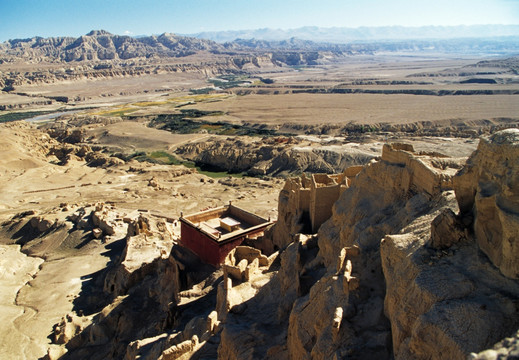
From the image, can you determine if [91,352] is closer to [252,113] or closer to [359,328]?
[359,328]

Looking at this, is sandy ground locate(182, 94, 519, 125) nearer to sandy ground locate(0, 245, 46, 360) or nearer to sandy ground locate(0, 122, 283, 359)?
sandy ground locate(0, 122, 283, 359)

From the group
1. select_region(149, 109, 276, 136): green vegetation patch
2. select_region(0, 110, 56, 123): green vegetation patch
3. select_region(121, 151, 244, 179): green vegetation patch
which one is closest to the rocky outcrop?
select_region(121, 151, 244, 179): green vegetation patch

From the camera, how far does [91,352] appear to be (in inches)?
734

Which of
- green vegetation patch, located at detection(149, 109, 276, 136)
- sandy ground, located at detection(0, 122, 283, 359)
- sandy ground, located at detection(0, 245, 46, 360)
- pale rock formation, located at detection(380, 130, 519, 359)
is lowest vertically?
sandy ground, located at detection(0, 245, 46, 360)

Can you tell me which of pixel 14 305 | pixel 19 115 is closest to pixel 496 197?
pixel 14 305

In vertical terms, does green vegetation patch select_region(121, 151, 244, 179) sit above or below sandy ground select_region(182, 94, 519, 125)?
below

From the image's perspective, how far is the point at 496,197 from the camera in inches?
297

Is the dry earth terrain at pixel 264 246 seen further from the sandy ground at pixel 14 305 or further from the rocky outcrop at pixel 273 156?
the rocky outcrop at pixel 273 156

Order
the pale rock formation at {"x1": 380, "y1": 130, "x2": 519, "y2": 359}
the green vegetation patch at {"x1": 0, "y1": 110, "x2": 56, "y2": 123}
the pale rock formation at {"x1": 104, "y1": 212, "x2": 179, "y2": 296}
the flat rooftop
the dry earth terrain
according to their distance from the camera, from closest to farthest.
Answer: the pale rock formation at {"x1": 380, "y1": 130, "x2": 519, "y2": 359} → the dry earth terrain → the flat rooftop → the pale rock formation at {"x1": 104, "y1": 212, "x2": 179, "y2": 296} → the green vegetation patch at {"x1": 0, "y1": 110, "x2": 56, "y2": 123}

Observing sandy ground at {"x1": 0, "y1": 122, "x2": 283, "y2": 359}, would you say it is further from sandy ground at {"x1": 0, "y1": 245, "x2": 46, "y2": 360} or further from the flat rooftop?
the flat rooftop

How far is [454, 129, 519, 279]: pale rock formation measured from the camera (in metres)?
A: 6.97

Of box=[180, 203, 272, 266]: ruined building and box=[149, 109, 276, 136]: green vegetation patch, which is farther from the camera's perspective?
box=[149, 109, 276, 136]: green vegetation patch

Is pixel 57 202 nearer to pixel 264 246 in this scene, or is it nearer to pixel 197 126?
pixel 264 246

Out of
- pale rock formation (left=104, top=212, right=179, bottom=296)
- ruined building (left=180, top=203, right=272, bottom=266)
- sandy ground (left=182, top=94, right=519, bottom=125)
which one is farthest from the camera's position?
sandy ground (left=182, top=94, right=519, bottom=125)
